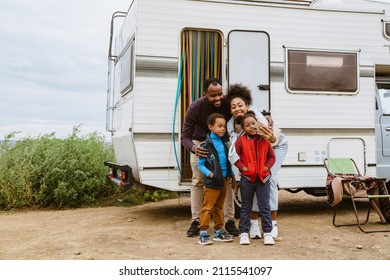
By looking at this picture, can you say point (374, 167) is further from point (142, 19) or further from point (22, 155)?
point (22, 155)

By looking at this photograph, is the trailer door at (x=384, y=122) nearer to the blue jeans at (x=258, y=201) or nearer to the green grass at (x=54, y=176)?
the blue jeans at (x=258, y=201)

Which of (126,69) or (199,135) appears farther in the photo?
(126,69)

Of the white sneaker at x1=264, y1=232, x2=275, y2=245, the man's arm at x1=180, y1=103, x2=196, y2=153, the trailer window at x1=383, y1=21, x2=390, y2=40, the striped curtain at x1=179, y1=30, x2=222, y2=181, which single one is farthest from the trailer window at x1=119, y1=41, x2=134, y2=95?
the trailer window at x1=383, y1=21, x2=390, y2=40

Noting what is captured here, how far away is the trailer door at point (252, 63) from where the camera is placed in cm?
582

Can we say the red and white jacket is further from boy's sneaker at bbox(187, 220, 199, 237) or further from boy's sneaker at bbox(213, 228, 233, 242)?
boy's sneaker at bbox(187, 220, 199, 237)

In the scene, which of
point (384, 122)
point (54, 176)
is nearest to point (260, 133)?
point (384, 122)

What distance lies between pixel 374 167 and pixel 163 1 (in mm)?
3694

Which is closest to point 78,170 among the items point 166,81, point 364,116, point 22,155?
point 22,155

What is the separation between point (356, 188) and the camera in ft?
17.8

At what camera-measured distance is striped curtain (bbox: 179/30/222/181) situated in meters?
5.71

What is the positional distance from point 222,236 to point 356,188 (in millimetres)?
1904

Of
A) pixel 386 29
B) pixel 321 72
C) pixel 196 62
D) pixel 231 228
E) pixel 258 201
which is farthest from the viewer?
pixel 386 29

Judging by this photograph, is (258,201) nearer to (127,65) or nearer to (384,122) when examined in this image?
(127,65)

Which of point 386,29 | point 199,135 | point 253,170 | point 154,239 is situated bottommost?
point 154,239
